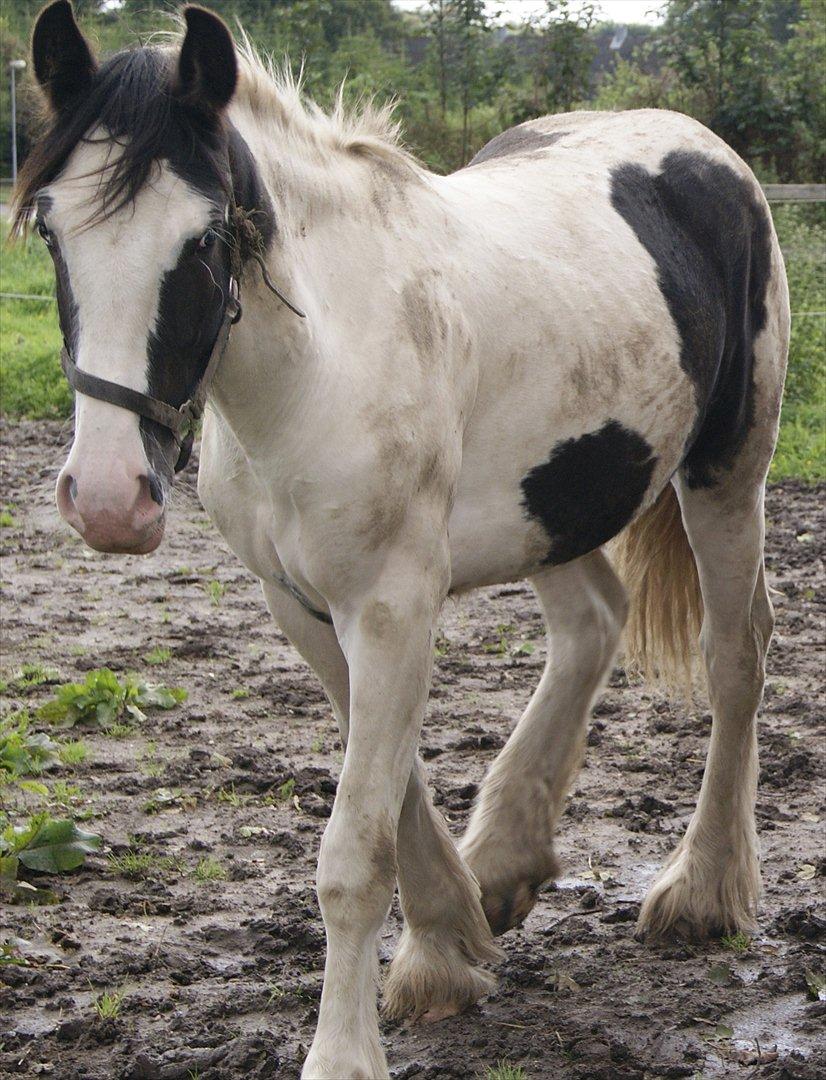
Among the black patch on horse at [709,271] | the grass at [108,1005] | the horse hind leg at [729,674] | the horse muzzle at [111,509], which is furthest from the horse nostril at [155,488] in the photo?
the horse hind leg at [729,674]

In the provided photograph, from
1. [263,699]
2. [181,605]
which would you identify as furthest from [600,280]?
[181,605]

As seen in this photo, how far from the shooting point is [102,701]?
5043mm

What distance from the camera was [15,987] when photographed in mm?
3242

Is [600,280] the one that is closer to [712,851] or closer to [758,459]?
[758,459]

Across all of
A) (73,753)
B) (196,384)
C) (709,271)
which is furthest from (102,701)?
(196,384)

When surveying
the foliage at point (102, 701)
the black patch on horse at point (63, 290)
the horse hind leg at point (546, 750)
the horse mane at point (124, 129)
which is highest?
the horse mane at point (124, 129)

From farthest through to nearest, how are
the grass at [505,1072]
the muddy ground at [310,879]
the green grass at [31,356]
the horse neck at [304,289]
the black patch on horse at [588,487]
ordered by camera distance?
1. the green grass at [31,356]
2. the black patch on horse at [588,487]
3. the muddy ground at [310,879]
4. the grass at [505,1072]
5. the horse neck at [304,289]

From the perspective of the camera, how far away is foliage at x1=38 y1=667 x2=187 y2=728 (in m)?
5.00

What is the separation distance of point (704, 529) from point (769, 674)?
1.86m

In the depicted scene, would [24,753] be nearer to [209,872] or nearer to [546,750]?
[209,872]

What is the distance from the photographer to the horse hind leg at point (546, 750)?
3611 millimetres

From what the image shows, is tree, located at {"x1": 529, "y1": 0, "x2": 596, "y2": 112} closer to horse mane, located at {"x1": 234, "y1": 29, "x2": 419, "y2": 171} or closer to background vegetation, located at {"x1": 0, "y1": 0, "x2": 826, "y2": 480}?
background vegetation, located at {"x1": 0, "y1": 0, "x2": 826, "y2": 480}

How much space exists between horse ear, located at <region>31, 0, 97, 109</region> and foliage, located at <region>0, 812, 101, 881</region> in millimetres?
2136

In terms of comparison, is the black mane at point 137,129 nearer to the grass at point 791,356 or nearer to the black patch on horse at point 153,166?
the black patch on horse at point 153,166
